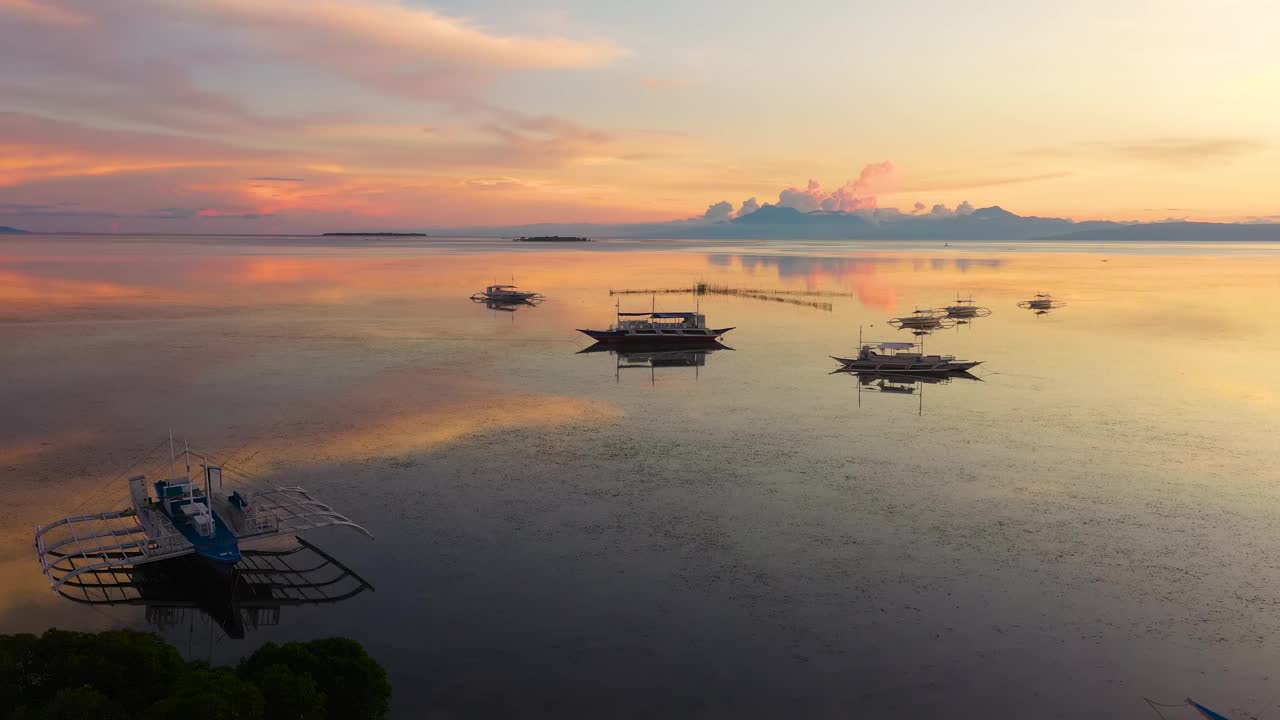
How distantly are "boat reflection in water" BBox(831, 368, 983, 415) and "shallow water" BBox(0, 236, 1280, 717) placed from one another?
1.20 m

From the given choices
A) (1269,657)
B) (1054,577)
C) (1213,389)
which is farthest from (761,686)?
(1213,389)

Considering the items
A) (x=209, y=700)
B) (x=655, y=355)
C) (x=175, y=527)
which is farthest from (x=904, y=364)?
(x=209, y=700)

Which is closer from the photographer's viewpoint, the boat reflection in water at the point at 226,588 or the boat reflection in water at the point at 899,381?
the boat reflection in water at the point at 226,588

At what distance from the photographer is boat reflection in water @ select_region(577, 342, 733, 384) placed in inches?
2387

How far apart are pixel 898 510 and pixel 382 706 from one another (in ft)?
63.1

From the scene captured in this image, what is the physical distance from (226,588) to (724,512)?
15.8m

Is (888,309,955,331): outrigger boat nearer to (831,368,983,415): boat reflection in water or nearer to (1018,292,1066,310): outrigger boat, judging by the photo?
(1018,292,1066,310): outrigger boat

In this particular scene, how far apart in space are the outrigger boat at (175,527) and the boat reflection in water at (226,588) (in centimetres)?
51

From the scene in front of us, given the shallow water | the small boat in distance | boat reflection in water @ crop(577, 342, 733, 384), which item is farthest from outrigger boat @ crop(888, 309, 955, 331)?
the small boat in distance

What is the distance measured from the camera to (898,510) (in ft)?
96.1

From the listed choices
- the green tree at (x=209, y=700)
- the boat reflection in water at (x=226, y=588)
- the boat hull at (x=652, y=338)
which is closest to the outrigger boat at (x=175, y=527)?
the boat reflection in water at (x=226, y=588)

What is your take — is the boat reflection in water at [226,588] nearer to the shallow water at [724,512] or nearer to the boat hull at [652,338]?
the shallow water at [724,512]

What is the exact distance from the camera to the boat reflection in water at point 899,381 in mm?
51469

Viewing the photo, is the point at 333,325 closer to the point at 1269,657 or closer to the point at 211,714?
the point at 211,714
